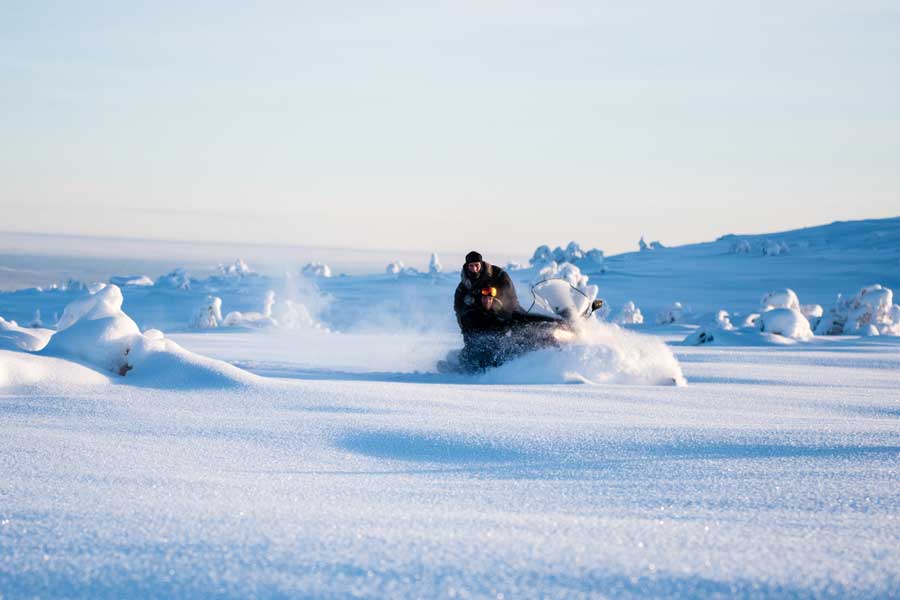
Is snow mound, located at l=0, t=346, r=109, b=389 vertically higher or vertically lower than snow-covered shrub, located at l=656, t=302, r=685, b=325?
higher

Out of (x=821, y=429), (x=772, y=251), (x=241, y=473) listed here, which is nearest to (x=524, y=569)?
(x=241, y=473)

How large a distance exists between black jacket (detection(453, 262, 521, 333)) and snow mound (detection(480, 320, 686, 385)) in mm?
528

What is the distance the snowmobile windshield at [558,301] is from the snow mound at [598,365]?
Result: 623 mm

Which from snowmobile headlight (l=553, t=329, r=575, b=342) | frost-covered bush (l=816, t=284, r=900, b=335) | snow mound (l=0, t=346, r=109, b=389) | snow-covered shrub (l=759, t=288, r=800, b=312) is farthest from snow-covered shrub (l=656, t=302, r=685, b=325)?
snow mound (l=0, t=346, r=109, b=389)

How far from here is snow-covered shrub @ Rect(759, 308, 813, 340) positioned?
13945 millimetres

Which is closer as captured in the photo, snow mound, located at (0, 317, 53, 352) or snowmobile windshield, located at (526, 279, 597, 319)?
snow mound, located at (0, 317, 53, 352)

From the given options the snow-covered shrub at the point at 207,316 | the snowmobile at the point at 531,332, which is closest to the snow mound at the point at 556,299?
the snowmobile at the point at 531,332

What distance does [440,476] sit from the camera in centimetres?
302

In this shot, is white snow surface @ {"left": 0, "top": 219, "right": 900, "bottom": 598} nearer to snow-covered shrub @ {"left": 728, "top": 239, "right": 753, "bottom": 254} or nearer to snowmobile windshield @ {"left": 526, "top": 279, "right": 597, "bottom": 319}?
snowmobile windshield @ {"left": 526, "top": 279, "right": 597, "bottom": 319}

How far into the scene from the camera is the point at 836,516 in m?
2.31

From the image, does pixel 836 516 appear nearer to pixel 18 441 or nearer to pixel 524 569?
pixel 524 569

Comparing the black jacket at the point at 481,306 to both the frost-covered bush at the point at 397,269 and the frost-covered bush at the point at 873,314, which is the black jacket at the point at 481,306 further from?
the frost-covered bush at the point at 397,269

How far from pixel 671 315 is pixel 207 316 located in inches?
458

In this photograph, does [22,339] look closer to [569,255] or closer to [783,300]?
[783,300]
